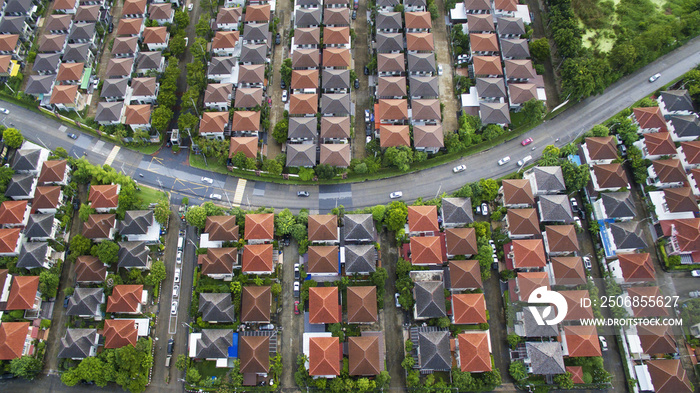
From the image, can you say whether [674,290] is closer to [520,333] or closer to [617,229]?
[617,229]

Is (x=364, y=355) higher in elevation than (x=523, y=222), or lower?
lower

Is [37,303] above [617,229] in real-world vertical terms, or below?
below

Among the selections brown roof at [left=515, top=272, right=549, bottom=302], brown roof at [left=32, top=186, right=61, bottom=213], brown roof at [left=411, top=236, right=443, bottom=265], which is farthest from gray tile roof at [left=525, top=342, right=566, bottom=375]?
brown roof at [left=32, top=186, right=61, bottom=213]

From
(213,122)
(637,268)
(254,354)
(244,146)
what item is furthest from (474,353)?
(213,122)

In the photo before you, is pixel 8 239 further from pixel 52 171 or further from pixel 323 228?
pixel 323 228

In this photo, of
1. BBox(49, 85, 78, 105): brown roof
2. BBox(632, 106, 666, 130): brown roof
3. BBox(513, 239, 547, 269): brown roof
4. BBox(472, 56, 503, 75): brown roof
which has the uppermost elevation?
BBox(472, 56, 503, 75): brown roof

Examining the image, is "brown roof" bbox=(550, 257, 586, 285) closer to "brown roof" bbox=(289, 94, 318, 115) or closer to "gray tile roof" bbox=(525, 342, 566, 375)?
"gray tile roof" bbox=(525, 342, 566, 375)

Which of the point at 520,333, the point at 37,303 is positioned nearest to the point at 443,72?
the point at 520,333
